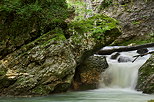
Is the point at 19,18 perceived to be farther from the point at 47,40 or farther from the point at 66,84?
the point at 66,84

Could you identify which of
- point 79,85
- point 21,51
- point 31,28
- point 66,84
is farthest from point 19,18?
point 79,85

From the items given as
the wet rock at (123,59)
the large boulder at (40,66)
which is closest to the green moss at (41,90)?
the large boulder at (40,66)

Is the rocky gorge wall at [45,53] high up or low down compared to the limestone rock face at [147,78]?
up

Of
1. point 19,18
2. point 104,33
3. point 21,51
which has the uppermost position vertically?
point 19,18

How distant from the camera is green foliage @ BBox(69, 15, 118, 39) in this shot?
700 cm

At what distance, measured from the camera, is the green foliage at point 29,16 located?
245 inches

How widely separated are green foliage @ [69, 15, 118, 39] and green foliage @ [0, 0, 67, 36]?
709 millimetres

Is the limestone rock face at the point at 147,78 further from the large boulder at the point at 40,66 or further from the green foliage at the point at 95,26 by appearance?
the large boulder at the point at 40,66

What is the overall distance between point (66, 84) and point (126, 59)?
4686mm

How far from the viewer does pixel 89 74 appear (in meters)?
7.84

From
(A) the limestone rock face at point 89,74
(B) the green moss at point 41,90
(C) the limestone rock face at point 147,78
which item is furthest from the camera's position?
(A) the limestone rock face at point 89,74

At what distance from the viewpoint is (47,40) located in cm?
622

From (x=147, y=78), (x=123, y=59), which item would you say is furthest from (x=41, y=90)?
(x=123, y=59)

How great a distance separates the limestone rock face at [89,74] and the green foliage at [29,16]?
7.27 ft
